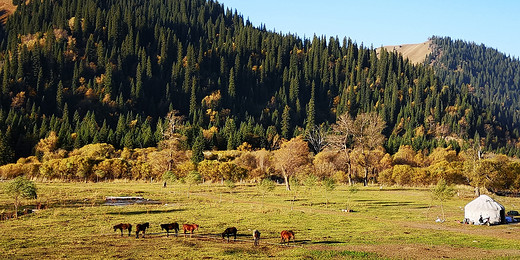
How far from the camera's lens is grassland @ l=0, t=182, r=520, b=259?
32.6 m

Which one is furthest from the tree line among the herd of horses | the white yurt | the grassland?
the herd of horses

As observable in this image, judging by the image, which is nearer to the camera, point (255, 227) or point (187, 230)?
point (187, 230)

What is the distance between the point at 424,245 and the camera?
119ft

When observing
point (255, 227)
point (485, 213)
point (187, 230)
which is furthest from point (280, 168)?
point (187, 230)

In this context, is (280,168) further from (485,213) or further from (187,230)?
(187,230)

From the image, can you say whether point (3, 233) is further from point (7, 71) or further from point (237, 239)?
point (7, 71)

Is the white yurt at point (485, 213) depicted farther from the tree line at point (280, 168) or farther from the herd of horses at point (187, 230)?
the tree line at point (280, 168)

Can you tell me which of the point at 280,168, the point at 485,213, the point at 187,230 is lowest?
the point at 187,230

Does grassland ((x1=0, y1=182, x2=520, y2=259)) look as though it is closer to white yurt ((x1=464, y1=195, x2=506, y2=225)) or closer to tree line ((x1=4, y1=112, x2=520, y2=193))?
white yurt ((x1=464, y1=195, x2=506, y2=225))

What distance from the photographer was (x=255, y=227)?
44.4 m

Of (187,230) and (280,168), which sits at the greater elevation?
(280,168)

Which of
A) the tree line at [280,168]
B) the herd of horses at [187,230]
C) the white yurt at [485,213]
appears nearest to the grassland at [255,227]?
the herd of horses at [187,230]

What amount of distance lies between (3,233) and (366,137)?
298 feet

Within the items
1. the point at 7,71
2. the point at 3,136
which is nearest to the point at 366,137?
the point at 3,136
